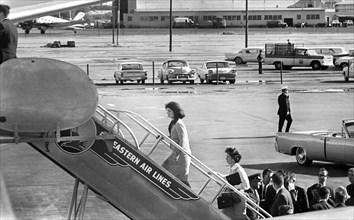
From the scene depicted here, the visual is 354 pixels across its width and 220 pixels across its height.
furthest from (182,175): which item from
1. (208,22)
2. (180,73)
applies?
(208,22)

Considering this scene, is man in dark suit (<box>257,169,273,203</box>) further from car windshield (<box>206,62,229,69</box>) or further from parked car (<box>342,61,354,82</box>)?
parked car (<box>342,61,354,82</box>)

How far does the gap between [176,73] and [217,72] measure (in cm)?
220

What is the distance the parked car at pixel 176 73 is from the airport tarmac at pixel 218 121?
1200 millimetres

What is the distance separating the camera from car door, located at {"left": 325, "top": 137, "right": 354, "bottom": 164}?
18.7 meters

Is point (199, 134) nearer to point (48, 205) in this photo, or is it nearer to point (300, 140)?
point (300, 140)

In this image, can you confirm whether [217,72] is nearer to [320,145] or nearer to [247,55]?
[247,55]

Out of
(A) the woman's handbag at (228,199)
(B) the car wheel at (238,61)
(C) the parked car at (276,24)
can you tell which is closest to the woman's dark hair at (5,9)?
(A) the woman's handbag at (228,199)

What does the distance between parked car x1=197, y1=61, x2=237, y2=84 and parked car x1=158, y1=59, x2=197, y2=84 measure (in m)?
0.63

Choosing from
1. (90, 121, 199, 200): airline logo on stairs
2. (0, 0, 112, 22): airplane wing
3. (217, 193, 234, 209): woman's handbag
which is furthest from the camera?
(217, 193, 234, 209): woman's handbag

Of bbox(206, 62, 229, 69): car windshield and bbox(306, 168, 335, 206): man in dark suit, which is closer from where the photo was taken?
bbox(306, 168, 335, 206): man in dark suit

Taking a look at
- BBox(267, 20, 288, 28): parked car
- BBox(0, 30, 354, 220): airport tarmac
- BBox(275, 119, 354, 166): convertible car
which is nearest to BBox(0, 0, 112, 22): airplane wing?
BBox(0, 30, 354, 220): airport tarmac

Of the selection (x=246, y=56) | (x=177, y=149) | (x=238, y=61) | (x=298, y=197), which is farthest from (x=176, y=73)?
(x=177, y=149)

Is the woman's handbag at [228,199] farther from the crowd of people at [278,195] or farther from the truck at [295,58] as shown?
the truck at [295,58]

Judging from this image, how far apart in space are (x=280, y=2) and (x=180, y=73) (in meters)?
100
